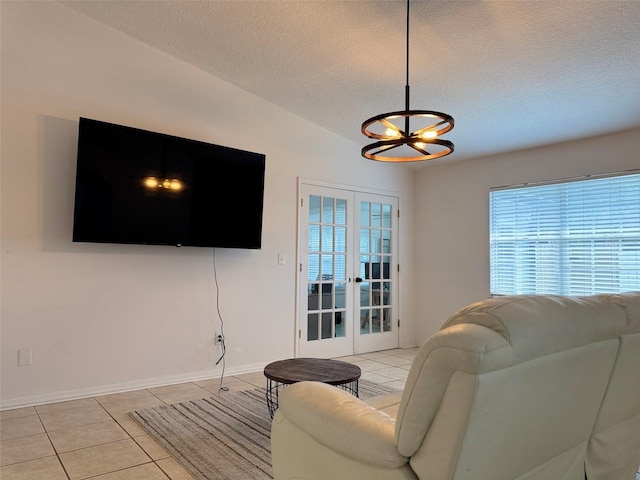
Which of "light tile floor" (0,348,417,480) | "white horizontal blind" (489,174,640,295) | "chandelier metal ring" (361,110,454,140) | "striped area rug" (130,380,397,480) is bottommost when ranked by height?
"light tile floor" (0,348,417,480)

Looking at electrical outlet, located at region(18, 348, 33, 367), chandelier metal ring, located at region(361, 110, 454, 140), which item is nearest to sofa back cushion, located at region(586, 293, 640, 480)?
chandelier metal ring, located at region(361, 110, 454, 140)

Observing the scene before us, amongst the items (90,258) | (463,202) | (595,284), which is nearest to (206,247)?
(90,258)

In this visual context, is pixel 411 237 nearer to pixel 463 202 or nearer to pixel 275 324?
pixel 463 202

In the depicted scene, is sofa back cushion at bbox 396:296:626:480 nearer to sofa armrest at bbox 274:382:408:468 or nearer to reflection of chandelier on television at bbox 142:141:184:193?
sofa armrest at bbox 274:382:408:468

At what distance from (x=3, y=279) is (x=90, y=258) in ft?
1.99

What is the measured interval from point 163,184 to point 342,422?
9.80 feet

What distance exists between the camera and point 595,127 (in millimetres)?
4223

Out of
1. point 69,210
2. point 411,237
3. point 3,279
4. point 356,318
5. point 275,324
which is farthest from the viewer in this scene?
point 411,237

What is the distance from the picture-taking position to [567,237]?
461 cm

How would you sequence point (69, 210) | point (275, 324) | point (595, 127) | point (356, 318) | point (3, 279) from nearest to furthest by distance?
point (3, 279)
point (69, 210)
point (595, 127)
point (275, 324)
point (356, 318)

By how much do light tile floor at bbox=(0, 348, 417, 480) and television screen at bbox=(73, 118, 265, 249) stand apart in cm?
128

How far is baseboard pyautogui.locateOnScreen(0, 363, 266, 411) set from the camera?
11.1ft

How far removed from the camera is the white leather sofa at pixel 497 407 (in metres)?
1.14

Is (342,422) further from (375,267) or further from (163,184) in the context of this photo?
(375,267)
